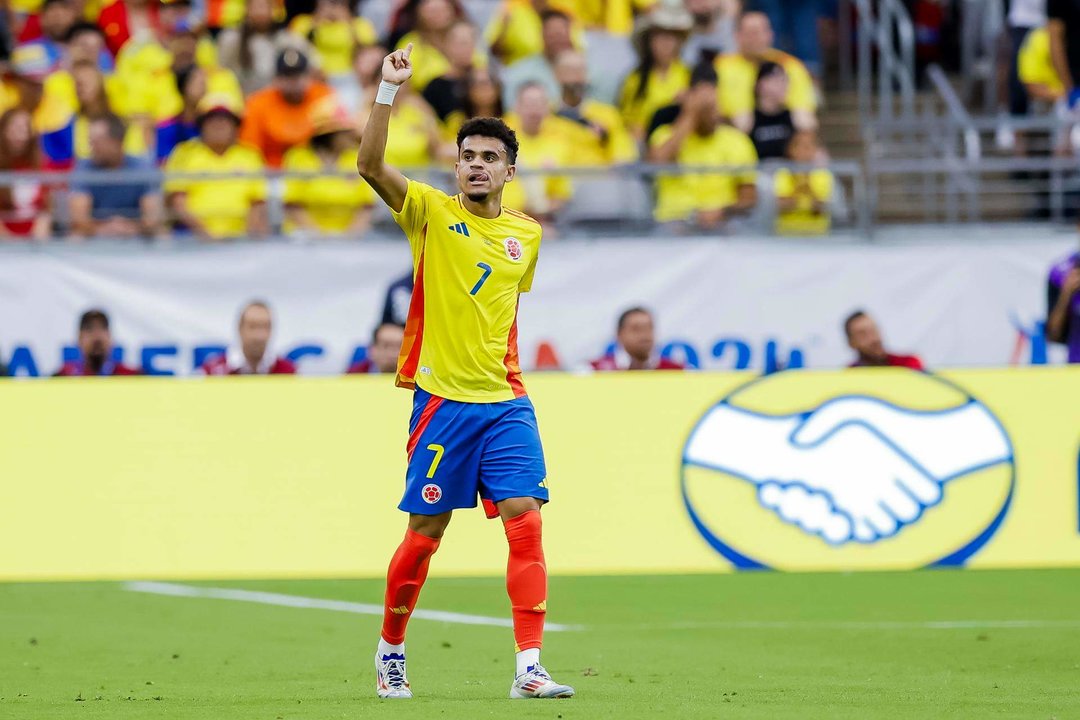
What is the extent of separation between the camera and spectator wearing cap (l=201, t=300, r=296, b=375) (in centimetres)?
1438

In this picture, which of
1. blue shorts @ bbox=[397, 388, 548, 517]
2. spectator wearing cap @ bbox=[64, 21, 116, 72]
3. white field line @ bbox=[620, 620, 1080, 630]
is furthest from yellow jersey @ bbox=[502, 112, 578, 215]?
blue shorts @ bbox=[397, 388, 548, 517]

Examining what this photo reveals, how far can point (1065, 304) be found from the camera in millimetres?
16141

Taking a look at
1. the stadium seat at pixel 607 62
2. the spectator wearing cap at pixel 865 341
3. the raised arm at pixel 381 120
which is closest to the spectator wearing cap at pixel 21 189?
the stadium seat at pixel 607 62

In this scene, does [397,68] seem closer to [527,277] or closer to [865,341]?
[527,277]

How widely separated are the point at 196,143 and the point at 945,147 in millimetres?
6861

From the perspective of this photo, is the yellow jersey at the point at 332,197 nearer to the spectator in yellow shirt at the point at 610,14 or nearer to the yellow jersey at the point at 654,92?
the yellow jersey at the point at 654,92

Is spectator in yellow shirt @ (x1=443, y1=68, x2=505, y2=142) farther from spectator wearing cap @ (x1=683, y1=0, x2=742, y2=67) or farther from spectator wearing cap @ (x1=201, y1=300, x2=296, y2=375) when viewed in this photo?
spectator wearing cap @ (x1=201, y1=300, x2=296, y2=375)

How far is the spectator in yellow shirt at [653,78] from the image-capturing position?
1784cm

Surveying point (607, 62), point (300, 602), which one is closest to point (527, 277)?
point (300, 602)

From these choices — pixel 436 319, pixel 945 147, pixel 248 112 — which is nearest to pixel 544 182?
pixel 248 112

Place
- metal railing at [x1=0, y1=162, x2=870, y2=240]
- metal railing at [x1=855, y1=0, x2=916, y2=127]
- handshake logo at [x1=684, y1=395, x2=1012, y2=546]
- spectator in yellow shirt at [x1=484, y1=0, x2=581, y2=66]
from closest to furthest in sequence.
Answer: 1. handshake logo at [x1=684, y1=395, x2=1012, y2=546]
2. metal railing at [x1=0, y1=162, x2=870, y2=240]
3. spectator in yellow shirt at [x1=484, y1=0, x2=581, y2=66]
4. metal railing at [x1=855, y1=0, x2=916, y2=127]

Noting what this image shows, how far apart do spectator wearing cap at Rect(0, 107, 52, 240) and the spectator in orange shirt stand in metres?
1.82

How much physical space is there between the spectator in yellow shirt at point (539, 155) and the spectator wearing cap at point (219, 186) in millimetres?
2177

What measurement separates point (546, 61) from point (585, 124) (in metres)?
1.15
